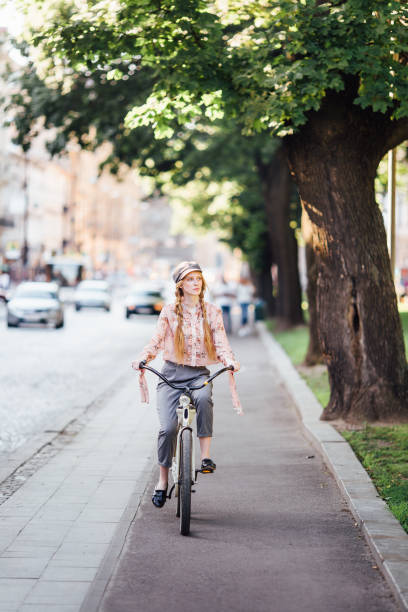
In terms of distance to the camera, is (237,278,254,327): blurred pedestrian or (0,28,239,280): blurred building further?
(0,28,239,280): blurred building

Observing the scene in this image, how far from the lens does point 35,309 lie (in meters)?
34.6

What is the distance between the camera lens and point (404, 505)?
693cm

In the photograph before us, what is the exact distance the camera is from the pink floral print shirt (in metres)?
7.12

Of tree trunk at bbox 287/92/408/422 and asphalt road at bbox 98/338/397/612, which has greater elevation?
tree trunk at bbox 287/92/408/422

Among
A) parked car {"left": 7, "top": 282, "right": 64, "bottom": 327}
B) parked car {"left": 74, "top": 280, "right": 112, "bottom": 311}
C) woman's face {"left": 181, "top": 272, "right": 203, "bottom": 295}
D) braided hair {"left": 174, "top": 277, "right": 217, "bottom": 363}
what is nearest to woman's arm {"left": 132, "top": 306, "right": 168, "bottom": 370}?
braided hair {"left": 174, "top": 277, "right": 217, "bottom": 363}

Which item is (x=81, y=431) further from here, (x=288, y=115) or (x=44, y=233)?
(x=44, y=233)

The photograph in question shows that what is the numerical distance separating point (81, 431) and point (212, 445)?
1883 millimetres

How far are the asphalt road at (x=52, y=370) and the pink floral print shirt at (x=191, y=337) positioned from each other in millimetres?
3571

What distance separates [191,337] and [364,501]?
166 cm

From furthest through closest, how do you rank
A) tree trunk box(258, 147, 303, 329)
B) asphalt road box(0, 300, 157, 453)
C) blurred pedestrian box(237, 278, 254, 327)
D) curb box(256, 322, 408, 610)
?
blurred pedestrian box(237, 278, 254, 327), tree trunk box(258, 147, 303, 329), asphalt road box(0, 300, 157, 453), curb box(256, 322, 408, 610)

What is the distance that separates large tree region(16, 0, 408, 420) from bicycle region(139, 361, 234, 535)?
15.1 ft

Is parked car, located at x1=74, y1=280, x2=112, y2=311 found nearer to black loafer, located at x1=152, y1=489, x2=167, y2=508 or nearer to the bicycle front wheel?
black loafer, located at x1=152, y1=489, x2=167, y2=508

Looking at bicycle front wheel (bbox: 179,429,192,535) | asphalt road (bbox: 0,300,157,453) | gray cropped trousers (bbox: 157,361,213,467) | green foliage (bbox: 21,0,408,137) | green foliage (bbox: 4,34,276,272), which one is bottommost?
asphalt road (bbox: 0,300,157,453)

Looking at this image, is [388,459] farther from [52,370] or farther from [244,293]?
[244,293]
